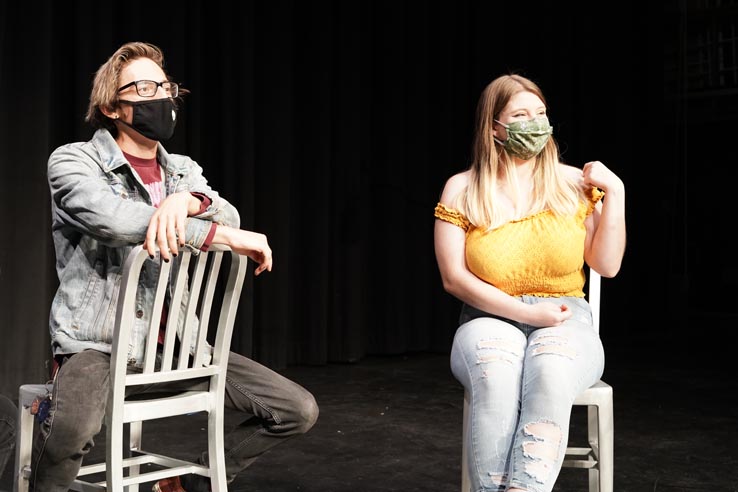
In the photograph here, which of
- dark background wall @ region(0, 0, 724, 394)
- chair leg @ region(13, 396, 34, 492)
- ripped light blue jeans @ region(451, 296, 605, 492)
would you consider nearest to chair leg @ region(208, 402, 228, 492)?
chair leg @ region(13, 396, 34, 492)

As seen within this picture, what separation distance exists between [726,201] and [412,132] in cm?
371

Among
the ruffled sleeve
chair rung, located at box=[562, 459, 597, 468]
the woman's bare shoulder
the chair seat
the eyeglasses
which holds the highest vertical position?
the eyeglasses

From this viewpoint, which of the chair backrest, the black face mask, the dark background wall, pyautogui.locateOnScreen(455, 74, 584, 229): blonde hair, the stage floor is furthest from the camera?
the dark background wall

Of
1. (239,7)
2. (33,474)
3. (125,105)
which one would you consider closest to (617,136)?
(239,7)

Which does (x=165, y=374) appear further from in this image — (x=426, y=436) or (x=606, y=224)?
(x=426, y=436)

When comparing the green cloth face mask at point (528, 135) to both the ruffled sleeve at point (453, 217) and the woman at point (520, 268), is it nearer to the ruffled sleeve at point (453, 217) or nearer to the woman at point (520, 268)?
the woman at point (520, 268)

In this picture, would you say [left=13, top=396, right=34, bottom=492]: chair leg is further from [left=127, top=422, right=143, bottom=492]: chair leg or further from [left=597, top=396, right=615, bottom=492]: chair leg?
[left=597, top=396, right=615, bottom=492]: chair leg

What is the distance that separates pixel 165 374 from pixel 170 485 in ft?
1.45

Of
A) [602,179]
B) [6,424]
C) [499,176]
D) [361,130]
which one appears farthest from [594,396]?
[361,130]

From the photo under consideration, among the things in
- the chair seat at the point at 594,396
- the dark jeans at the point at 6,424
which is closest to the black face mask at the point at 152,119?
the dark jeans at the point at 6,424

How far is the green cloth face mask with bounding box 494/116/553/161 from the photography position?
2.05 meters

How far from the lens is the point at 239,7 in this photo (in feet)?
14.1

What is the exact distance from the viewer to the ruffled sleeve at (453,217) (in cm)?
204

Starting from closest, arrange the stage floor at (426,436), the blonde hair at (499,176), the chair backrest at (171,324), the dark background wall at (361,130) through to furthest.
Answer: the chair backrest at (171,324), the blonde hair at (499,176), the stage floor at (426,436), the dark background wall at (361,130)
